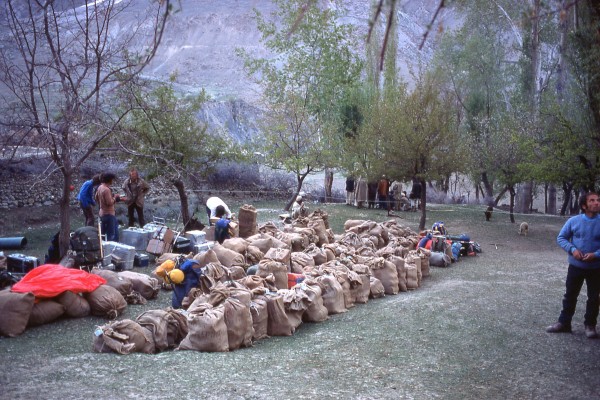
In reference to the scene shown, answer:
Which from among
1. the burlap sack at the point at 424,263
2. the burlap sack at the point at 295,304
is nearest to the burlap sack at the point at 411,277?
the burlap sack at the point at 424,263

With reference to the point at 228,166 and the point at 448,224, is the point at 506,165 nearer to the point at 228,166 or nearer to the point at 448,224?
the point at 448,224

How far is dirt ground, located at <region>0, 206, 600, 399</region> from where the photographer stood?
5.07 m

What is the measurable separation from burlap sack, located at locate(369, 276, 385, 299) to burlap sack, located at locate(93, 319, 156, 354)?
162 inches

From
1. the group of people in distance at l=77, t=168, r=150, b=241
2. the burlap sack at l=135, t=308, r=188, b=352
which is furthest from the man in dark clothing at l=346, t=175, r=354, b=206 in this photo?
the burlap sack at l=135, t=308, r=188, b=352

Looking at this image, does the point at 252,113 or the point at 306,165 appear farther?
the point at 252,113

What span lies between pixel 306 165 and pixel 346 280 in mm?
10775

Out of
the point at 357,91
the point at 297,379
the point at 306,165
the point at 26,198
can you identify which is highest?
the point at 357,91

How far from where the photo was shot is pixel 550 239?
17859mm

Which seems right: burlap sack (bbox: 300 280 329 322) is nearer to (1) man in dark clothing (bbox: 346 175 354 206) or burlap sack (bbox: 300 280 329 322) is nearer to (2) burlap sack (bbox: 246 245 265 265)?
(2) burlap sack (bbox: 246 245 265 265)

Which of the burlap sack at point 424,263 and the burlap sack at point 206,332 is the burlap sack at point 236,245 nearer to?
the burlap sack at point 424,263

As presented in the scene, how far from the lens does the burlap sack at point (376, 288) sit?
9498mm

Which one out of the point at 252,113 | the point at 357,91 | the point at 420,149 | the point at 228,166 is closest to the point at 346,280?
the point at 420,149

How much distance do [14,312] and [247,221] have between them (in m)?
6.46

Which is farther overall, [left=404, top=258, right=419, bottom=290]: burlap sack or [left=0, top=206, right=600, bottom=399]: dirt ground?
[left=404, top=258, right=419, bottom=290]: burlap sack
